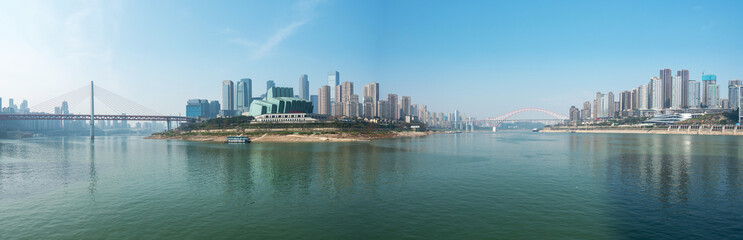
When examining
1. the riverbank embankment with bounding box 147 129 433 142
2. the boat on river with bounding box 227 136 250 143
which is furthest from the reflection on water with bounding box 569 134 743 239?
the boat on river with bounding box 227 136 250 143

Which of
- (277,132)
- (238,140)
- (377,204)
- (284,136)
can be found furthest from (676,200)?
(277,132)

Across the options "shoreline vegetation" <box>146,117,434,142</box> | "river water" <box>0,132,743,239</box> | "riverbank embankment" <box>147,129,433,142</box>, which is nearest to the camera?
"river water" <box>0,132,743,239</box>

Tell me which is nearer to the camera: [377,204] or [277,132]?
[377,204]

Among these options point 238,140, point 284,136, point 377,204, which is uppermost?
point 377,204

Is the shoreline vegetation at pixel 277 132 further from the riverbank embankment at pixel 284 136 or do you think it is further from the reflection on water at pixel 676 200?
the reflection on water at pixel 676 200

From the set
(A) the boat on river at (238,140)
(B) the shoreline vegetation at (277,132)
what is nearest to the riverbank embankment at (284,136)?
(B) the shoreline vegetation at (277,132)

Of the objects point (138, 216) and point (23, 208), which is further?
point (23, 208)

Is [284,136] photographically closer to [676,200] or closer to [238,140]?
[238,140]

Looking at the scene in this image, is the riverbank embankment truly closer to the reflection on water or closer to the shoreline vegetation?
the shoreline vegetation

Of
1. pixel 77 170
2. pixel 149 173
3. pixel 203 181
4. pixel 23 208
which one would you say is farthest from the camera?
pixel 77 170

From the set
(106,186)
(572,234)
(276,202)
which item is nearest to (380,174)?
(276,202)

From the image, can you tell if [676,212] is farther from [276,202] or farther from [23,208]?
[23,208]
